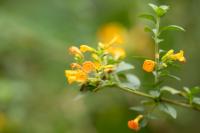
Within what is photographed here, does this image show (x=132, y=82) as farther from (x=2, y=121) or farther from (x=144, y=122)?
(x=2, y=121)

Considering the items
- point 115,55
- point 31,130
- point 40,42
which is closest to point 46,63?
point 40,42

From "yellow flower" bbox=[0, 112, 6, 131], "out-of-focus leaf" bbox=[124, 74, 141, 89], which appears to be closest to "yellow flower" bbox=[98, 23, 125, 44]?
"yellow flower" bbox=[0, 112, 6, 131]

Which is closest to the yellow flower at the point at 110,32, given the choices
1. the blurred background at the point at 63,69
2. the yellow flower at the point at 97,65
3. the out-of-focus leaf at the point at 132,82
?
the blurred background at the point at 63,69

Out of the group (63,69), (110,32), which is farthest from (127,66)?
(110,32)

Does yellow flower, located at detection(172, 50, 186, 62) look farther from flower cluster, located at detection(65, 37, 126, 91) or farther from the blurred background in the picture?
the blurred background

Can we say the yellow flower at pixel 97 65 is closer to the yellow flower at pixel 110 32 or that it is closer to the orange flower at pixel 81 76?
the orange flower at pixel 81 76
